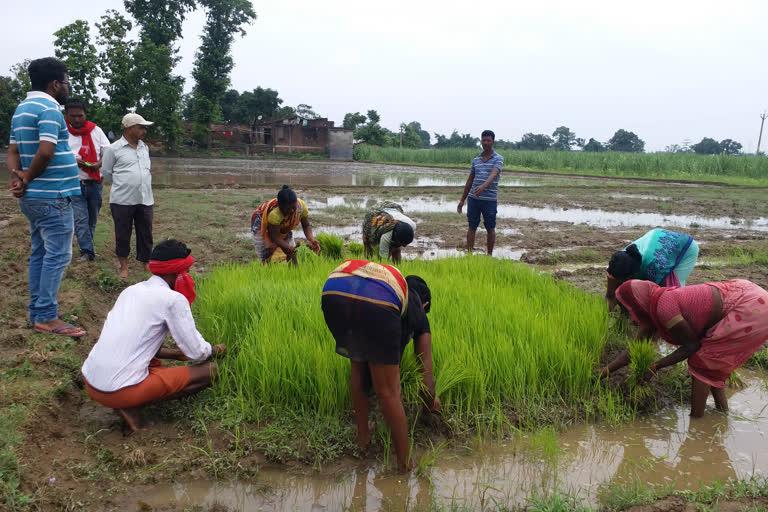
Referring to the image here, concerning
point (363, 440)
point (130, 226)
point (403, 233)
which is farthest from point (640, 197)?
point (363, 440)

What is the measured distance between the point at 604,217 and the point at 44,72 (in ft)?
37.2

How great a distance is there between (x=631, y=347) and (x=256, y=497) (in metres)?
2.44

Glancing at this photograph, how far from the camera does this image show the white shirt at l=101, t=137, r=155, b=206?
16.8 ft

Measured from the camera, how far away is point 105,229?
24.5 feet

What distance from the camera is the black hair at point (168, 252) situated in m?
2.86

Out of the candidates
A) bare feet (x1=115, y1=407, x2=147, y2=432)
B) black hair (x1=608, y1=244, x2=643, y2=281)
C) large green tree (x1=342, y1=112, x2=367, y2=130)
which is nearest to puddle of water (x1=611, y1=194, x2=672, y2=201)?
black hair (x1=608, y1=244, x2=643, y2=281)

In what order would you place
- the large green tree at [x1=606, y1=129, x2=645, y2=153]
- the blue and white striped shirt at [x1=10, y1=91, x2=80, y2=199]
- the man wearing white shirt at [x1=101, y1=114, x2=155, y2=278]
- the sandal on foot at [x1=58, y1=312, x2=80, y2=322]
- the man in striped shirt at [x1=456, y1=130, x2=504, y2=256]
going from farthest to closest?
the large green tree at [x1=606, y1=129, x2=645, y2=153], the man in striped shirt at [x1=456, y1=130, x2=504, y2=256], the man wearing white shirt at [x1=101, y1=114, x2=155, y2=278], the sandal on foot at [x1=58, y1=312, x2=80, y2=322], the blue and white striped shirt at [x1=10, y1=91, x2=80, y2=199]

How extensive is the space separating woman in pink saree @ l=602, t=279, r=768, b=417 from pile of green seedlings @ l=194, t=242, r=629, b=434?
0.52 meters

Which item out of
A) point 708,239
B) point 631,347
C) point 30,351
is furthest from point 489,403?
point 708,239

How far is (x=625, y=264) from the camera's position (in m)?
3.68

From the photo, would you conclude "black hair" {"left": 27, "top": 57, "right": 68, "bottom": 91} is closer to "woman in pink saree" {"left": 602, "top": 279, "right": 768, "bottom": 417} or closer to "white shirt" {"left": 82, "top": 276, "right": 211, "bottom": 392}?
"white shirt" {"left": 82, "top": 276, "right": 211, "bottom": 392}

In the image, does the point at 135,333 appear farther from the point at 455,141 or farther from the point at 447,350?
the point at 455,141

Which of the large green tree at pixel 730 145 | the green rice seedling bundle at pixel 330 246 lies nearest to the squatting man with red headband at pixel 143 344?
the green rice seedling bundle at pixel 330 246

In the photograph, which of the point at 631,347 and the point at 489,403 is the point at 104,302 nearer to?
the point at 489,403
